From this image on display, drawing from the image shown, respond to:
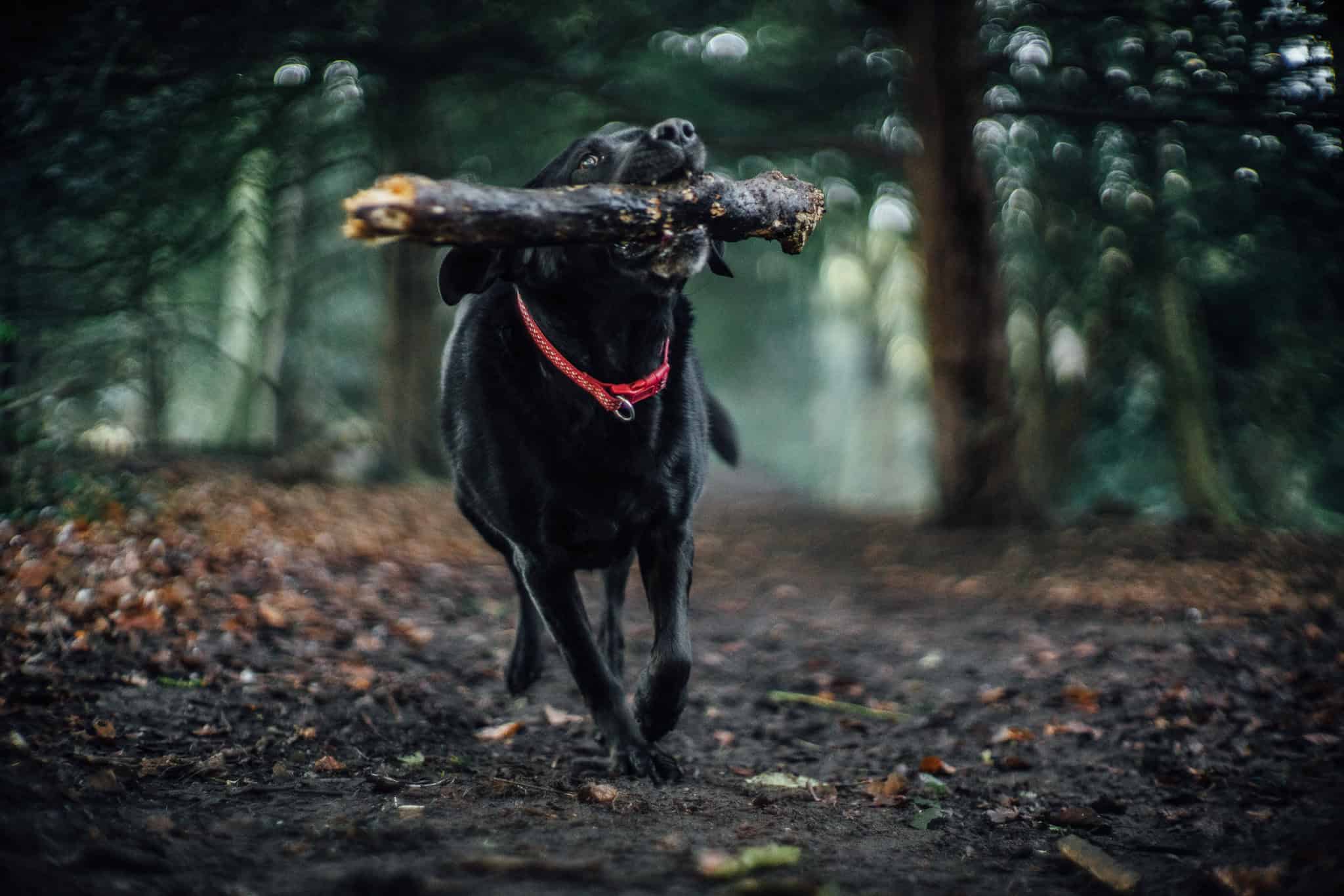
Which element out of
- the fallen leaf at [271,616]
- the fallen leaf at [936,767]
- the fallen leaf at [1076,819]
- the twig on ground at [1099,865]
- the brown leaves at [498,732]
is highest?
the fallen leaf at [271,616]

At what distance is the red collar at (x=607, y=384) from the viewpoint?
117 inches

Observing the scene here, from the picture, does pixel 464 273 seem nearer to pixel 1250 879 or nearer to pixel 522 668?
pixel 522 668

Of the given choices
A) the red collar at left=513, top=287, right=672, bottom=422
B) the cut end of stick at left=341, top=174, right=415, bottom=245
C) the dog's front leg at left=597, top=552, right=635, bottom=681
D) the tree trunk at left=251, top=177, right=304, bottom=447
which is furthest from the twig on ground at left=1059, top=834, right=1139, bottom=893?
the tree trunk at left=251, top=177, right=304, bottom=447

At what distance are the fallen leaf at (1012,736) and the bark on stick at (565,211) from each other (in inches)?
83.4

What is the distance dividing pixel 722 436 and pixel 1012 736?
5.92 feet

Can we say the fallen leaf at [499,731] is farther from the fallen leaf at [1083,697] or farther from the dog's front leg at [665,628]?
the fallen leaf at [1083,697]

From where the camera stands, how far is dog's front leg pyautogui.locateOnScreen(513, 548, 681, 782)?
3.05 metres

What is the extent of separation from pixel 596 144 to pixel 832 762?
8.12 feet

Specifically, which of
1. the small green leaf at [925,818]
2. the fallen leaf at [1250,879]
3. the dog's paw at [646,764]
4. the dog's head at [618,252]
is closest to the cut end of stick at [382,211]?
the dog's head at [618,252]

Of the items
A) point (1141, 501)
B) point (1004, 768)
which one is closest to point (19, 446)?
point (1004, 768)

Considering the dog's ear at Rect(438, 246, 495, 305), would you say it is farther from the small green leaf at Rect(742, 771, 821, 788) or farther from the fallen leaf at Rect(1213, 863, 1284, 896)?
the fallen leaf at Rect(1213, 863, 1284, 896)

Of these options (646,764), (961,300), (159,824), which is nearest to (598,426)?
(646,764)

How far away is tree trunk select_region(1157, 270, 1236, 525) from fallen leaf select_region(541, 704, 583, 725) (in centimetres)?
756

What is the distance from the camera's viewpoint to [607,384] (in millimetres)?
2990
